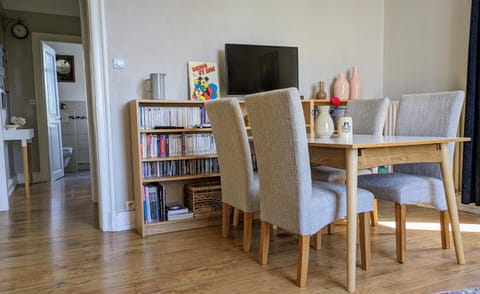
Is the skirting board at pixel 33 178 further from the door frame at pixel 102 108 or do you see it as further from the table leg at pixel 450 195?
the table leg at pixel 450 195

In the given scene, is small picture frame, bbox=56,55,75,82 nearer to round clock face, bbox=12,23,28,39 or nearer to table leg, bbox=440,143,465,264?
round clock face, bbox=12,23,28,39

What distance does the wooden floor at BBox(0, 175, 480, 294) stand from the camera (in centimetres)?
189

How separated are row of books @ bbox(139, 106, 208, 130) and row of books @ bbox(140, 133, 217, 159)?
0.09 m

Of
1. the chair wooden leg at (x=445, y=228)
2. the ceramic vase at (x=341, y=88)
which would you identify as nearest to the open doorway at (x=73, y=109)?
the ceramic vase at (x=341, y=88)

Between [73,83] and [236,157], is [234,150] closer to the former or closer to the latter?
[236,157]

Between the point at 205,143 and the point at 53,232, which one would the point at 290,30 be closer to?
the point at 205,143

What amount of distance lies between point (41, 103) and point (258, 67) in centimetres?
363

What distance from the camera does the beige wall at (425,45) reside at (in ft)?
10.8

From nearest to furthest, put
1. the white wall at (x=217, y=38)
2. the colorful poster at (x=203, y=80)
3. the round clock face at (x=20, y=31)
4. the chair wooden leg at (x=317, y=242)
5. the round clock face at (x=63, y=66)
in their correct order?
the chair wooden leg at (x=317, y=242)
the white wall at (x=217, y=38)
the colorful poster at (x=203, y=80)
the round clock face at (x=20, y=31)
the round clock face at (x=63, y=66)

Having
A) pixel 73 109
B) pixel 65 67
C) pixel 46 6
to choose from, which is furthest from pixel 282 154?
pixel 65 67

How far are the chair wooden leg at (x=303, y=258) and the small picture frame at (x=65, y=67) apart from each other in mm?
6269

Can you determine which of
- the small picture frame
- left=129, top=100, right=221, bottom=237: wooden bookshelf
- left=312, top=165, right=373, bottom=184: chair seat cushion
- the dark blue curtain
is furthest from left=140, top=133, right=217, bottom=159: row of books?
the small picture frame

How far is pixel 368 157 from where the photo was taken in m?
1.85

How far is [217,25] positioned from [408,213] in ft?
7.93
